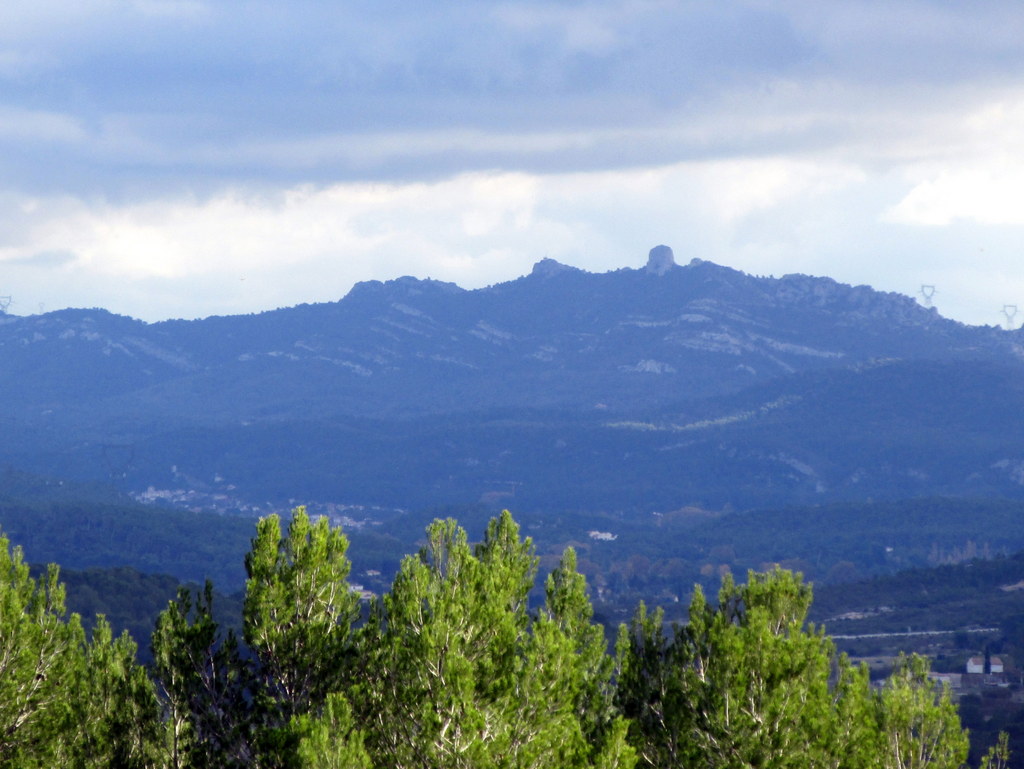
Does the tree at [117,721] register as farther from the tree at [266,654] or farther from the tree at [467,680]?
the tree at [467,680]

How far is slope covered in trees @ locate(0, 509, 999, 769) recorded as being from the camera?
121 feet

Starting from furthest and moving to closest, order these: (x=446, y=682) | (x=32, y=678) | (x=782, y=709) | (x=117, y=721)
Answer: (x=32, y=678) < (x=117, y=721) < (x=782, y=709) < (x=446, y=682)

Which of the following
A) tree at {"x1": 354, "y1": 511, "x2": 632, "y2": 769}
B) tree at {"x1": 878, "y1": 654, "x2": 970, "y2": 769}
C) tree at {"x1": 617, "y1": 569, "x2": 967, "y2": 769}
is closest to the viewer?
tree at {"x1": 354, "y1": 511, "x2": 632, "y2": 769}

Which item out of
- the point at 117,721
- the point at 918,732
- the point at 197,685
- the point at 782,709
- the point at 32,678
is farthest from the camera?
the point at 32,678

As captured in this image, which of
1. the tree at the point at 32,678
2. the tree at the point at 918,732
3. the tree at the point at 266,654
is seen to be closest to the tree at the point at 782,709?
the tree at the point at 918,732

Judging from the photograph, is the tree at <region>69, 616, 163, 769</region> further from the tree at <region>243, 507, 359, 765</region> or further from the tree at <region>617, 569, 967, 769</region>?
the tree at <region>617, 569, 967, 769</region>

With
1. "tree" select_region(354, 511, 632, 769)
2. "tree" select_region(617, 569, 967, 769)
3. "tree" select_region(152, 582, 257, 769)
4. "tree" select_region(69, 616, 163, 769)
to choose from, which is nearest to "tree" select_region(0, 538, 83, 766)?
"tree" select_region(69, 616, 163, 769)

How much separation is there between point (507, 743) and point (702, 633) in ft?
31.2

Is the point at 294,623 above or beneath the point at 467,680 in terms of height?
above

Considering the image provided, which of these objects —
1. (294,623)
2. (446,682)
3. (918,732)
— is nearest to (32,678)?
(294,623)

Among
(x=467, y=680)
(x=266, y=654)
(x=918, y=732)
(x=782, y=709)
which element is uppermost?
(x=467, y=680)

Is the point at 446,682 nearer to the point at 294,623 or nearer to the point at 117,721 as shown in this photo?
the point at 294,623

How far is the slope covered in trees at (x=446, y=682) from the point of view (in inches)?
1457

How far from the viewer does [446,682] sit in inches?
1427
